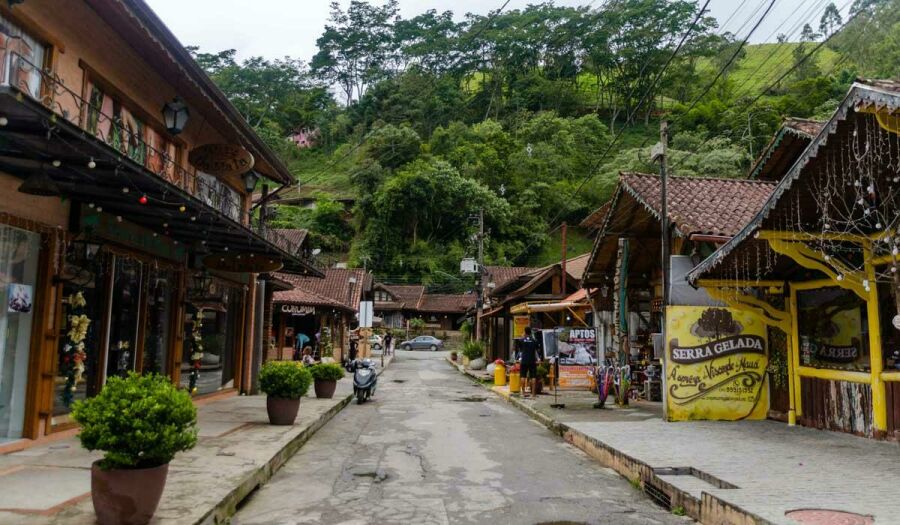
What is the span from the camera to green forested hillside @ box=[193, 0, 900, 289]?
191ft

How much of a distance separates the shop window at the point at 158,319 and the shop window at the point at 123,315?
0.46 metres

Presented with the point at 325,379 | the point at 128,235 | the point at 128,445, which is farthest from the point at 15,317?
the point at 325,379

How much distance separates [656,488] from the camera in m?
7.37

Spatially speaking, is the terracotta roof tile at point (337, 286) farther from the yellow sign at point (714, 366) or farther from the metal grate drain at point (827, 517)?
the metal grate drain at point (827, 517)

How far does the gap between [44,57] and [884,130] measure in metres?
10.3

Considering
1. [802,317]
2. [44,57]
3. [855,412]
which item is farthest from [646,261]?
[44,57]

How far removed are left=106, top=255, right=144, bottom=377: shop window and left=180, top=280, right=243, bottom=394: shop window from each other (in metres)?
2.44

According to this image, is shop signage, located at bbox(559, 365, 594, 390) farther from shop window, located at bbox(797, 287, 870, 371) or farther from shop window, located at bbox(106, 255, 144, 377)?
shop window, located at bbox(106, 255, 144, 377)

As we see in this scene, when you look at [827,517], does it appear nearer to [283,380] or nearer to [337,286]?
[283,380]

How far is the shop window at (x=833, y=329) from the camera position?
10.4 meters

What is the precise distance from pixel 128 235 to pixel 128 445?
6.85 meters

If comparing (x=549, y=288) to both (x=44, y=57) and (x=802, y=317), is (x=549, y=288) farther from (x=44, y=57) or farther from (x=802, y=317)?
(x=44, y=57)

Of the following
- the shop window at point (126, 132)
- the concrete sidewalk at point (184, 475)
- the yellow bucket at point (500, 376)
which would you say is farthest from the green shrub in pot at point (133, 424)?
the yellow bucket at point (500, 376)

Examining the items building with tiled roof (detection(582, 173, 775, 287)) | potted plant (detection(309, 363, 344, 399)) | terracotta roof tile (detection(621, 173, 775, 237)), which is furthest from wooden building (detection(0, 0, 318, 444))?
terracotta roof tile (detection(621, 173, 775, 237))
